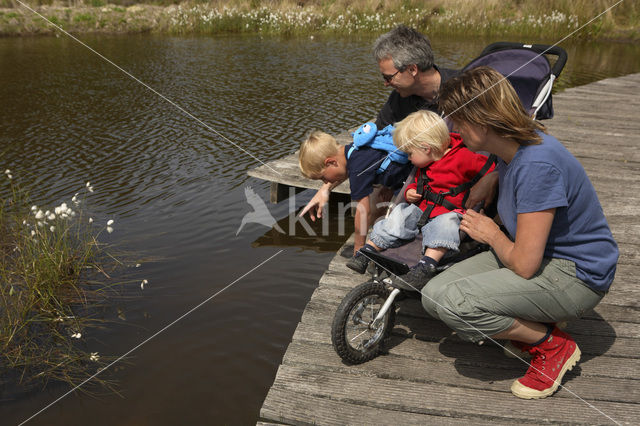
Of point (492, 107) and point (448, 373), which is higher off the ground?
point (492, 107)

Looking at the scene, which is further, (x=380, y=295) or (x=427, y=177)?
(x=427, y=177)

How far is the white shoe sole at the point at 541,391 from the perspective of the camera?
261 centimetres

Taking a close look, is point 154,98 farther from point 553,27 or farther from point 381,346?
point 553,27

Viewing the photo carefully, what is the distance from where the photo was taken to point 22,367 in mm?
3873

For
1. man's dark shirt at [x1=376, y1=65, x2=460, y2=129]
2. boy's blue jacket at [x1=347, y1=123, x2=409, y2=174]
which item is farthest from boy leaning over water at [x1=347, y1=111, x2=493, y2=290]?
man's dark shirt at [x1=376, y1=65, x2=460, y2=129]

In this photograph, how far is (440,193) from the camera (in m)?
3.27

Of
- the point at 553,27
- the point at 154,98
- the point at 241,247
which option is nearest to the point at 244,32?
the point at 154,98

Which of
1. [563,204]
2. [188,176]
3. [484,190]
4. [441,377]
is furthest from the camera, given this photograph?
[188,176]

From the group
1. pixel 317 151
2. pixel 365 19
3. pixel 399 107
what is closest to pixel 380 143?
pixel 317 151

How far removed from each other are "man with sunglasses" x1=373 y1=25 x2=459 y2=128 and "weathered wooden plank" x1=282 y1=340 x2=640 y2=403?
6.92ft

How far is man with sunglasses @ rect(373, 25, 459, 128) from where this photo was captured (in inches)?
159

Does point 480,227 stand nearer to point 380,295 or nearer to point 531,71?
point 380,295

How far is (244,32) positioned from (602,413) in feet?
61.2

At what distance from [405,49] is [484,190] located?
1.43m
